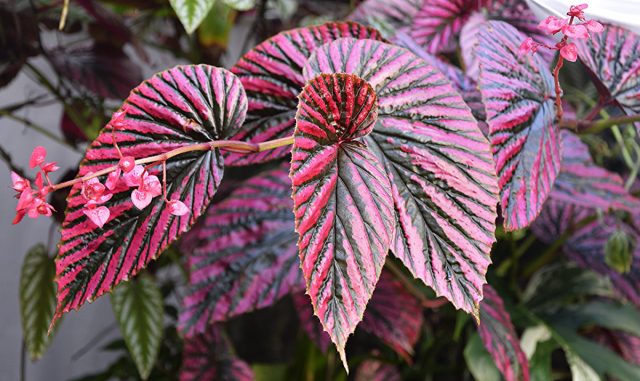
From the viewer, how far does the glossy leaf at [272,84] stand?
0.42 metres

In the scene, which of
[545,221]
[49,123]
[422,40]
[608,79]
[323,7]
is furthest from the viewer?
[49,123]

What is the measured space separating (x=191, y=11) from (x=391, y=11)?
0.90 ft

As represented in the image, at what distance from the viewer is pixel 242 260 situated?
1.84ft

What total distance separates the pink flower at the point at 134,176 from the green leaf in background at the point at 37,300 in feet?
1.53

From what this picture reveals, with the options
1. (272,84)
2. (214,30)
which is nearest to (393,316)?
(272,84)

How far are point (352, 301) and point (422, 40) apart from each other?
0.37 m

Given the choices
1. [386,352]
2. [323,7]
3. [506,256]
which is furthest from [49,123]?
[506,256]

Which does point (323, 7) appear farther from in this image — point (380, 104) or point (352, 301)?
point (352, 301)

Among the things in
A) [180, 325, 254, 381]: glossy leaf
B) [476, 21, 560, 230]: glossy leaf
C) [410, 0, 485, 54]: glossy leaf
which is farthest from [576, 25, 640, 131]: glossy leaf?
[180, 325, 254, 381]: glossy leaf

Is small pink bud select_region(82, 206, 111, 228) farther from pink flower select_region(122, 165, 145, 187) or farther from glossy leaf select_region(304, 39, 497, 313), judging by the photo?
glossy leaf select_region(304, 39, 497, 313)

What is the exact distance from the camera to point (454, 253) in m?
0.33

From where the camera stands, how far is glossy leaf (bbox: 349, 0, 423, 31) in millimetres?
641

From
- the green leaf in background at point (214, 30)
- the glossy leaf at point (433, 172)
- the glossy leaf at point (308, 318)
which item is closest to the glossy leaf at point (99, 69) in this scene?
the green leaf in background at point (214, 30)

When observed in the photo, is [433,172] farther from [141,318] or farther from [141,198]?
[141,318]
